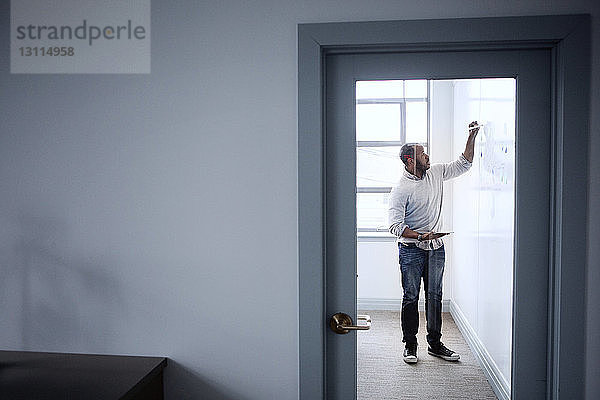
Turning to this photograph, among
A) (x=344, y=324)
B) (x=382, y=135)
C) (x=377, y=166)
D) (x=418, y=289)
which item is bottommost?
(x=344, y=324)

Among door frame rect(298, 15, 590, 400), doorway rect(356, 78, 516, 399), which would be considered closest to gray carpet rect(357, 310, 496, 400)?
doorway rect(356, 78, 516, 399)

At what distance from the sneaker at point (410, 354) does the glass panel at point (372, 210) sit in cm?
43

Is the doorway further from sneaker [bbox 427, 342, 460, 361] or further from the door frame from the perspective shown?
the door frame

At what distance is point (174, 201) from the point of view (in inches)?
83.7

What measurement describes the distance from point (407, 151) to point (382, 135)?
104mm

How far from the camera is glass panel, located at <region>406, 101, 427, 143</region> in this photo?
2.08 metres

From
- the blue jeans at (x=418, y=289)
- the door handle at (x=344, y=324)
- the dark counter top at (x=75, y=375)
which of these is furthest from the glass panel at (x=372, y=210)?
the dark counter top at (x=75, y=375)

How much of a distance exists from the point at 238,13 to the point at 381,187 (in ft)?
2.56

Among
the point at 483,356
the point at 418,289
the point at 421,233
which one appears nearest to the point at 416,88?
the point at 421,233

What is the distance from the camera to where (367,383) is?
2150mm

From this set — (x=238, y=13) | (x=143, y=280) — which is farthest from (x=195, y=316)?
(x=238, y=13)

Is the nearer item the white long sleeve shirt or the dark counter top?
the dark counter top

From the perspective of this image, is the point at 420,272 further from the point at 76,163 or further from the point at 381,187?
the point at 76,163

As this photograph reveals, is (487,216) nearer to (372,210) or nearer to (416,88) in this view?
(372,210)
